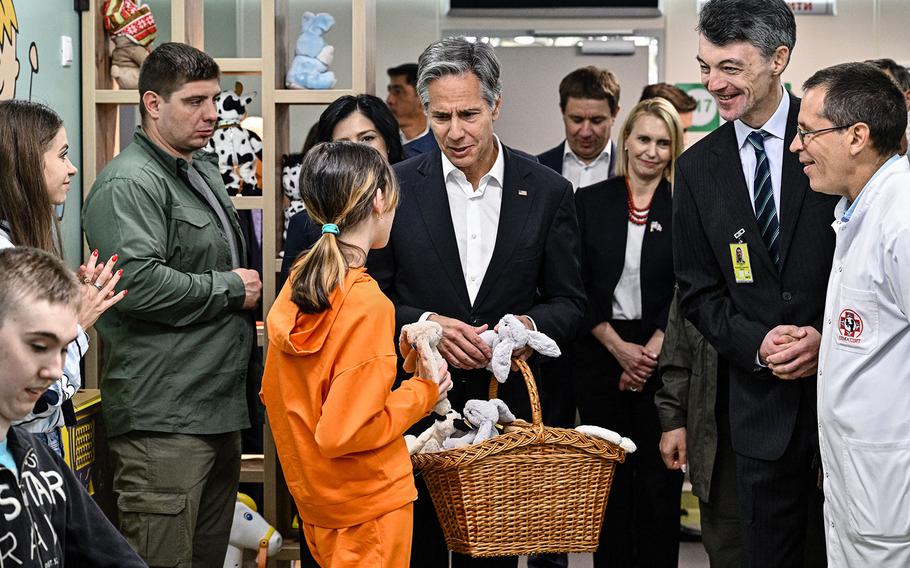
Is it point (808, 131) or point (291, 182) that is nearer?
point (808, 131)

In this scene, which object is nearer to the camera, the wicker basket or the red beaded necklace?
the wicker basket

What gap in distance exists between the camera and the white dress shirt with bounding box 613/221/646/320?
3.76 metres

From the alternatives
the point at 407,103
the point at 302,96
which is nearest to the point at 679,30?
the point at 407,103

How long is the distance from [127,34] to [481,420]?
2101 mm

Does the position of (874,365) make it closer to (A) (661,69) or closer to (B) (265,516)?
(B) (265,516)

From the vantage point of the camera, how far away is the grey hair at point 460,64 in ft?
9.39

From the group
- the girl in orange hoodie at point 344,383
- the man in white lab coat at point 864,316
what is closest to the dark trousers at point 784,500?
the man in white lab coat at point 864,316

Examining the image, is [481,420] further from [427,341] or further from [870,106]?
[870,106]

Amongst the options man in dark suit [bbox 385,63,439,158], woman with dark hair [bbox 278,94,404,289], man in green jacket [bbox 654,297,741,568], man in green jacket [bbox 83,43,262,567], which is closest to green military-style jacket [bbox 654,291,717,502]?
man in green jacket [bbox 654,297,741,568]

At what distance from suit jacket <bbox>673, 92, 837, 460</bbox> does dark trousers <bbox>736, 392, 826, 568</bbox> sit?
0.03m

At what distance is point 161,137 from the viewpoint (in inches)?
126

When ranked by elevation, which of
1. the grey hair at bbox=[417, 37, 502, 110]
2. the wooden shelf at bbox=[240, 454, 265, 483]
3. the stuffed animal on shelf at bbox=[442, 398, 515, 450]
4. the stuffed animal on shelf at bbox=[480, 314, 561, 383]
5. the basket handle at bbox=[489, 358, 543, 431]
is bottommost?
the wooden shelf at bbox=[240, 454, 265, 483]

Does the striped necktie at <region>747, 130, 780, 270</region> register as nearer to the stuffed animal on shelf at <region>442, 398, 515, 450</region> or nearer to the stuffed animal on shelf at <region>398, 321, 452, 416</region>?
the stuffed animal on shelf at <region>442, 398, 515, 450</region>

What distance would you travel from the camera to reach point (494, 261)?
9.53 feet
